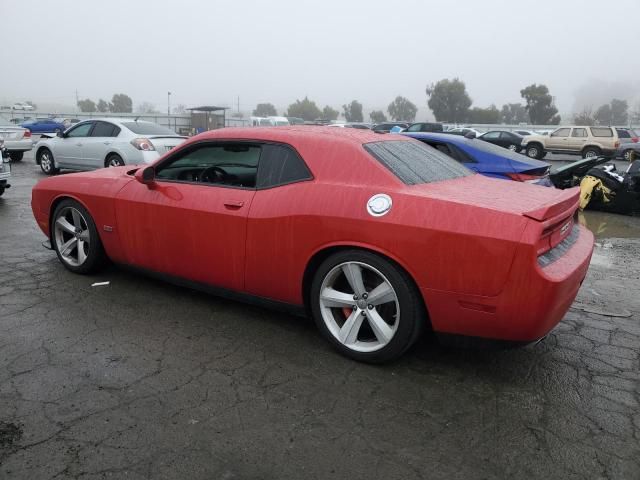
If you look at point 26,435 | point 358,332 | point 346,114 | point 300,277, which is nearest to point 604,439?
point 358,332

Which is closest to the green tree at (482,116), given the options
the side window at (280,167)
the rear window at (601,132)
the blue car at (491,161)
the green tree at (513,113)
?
the green tree at (513,113)

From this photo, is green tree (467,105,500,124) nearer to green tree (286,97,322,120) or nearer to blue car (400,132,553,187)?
green tree (286,97,322,120)

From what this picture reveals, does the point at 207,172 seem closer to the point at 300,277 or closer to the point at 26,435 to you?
the point at 300,277

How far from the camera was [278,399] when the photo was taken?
2.86 meters

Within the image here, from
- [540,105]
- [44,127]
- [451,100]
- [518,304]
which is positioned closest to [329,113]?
[451,100]

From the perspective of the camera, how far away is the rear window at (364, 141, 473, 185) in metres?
3.39

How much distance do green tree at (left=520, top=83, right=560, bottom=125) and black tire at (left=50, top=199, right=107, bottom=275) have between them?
7736cm

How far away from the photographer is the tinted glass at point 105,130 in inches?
448

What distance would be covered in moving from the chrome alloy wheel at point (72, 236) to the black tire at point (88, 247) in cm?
2

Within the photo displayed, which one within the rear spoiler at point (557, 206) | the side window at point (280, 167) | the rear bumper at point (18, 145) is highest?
the side window at point (280, 167)

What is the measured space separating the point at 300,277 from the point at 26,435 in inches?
67.3

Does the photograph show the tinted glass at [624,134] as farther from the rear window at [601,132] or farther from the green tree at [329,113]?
the green tree at [329,113]

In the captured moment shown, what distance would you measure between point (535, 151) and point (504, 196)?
26.3 m

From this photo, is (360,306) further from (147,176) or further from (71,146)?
(71,146)
